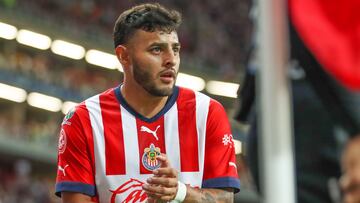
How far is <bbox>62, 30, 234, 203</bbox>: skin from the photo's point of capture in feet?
17.7

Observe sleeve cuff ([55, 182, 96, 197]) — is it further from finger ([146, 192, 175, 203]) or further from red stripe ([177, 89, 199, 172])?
finger ([146, 192, 175, 203])

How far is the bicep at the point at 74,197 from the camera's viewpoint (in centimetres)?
549

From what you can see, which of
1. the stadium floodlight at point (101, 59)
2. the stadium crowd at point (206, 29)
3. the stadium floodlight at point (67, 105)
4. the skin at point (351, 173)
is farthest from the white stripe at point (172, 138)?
the stadium floodlight at point (101, 59)

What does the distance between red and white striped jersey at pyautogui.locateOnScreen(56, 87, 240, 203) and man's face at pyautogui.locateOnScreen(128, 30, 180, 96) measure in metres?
0.23

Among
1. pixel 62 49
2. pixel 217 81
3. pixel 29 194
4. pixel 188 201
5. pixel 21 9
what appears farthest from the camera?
pixel 217 81

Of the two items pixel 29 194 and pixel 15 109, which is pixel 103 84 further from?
pixel 29 194

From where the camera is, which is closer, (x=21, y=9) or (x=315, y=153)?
(x=315, y=153)

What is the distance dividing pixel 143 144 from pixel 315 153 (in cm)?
242

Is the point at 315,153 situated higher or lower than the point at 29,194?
lower

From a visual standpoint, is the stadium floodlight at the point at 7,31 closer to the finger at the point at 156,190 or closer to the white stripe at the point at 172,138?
the white stripe at the point at 172,138

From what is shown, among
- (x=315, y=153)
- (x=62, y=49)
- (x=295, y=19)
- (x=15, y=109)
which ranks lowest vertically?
(x=315, y=153)

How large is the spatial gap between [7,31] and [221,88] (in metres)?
12.4

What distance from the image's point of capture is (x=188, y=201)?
5230 mm

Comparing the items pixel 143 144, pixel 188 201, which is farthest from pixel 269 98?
pixel 143 144
